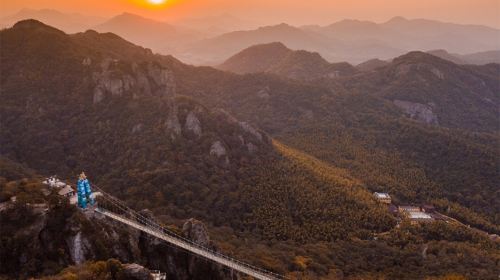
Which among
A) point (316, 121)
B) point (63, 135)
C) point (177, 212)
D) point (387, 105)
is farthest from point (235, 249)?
point (387, 105)

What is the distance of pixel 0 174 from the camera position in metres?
62.9

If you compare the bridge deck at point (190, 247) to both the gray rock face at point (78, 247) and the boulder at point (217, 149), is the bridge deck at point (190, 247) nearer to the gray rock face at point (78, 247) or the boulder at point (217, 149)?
the gray rock face at point (78, 247)

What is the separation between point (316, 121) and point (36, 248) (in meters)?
121

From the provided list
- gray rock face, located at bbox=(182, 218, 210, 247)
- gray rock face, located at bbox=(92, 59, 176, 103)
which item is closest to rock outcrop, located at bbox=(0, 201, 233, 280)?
gray rock face, located at bbox=(182, 218, 210, 247)

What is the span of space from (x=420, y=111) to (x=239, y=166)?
10960cm

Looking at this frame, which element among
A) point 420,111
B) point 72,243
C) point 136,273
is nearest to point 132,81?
point 72,243

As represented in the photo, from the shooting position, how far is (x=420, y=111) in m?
174

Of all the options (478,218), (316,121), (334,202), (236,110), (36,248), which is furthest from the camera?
(236,110)

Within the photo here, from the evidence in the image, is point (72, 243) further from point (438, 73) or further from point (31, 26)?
point (438, 73)

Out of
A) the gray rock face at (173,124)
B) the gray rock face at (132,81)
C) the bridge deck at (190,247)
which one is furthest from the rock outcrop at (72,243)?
the gray rock face at (132,81)

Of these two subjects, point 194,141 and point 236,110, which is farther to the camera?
point 236,110

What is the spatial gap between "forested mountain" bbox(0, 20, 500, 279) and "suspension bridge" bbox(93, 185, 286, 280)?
870 cm

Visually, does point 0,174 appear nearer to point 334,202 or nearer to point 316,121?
point 334,202

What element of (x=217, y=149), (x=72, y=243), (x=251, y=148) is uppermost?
(x=217, y=149)
